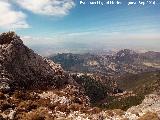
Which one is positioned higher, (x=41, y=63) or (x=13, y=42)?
(x=13, y=42)

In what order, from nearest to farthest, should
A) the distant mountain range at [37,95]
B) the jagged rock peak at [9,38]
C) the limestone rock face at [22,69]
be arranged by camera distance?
1. the distant mountain range at [37,95]
2. the limestone rock face at [22,69]
3. the jagged rock peak at [9,38]

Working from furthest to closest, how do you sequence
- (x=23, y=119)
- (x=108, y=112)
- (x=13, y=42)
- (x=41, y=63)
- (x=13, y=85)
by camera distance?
(x=41, y=63) < (x=13, y=42) < (x=13, y=85) < (x=108, y=112) < (x=23, y=119)

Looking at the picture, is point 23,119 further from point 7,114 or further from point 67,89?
point 67,89

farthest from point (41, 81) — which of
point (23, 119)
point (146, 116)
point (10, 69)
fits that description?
point (146, 116)

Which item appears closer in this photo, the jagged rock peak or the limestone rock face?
the limestone rock face

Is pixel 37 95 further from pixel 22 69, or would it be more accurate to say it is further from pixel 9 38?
pixel 9 38

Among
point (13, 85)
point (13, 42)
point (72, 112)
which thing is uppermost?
point (13, 42)

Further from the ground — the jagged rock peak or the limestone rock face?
the jagged rock peak
